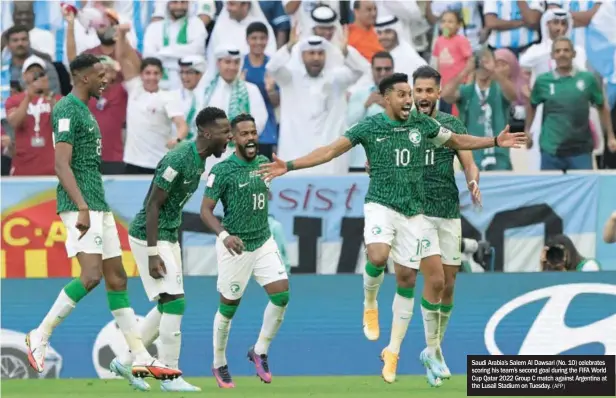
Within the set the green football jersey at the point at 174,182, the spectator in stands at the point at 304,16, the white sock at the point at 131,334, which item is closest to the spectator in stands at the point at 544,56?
the spectator in stands at the point at 304,16

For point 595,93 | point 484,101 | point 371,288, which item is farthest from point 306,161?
point 595,93

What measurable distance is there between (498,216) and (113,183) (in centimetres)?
461

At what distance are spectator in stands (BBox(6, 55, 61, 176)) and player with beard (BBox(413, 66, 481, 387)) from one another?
6.31 metres

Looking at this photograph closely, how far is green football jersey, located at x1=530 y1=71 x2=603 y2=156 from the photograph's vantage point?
17812 millimetres

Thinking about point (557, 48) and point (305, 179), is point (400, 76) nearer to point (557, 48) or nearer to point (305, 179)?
point (305, 179)

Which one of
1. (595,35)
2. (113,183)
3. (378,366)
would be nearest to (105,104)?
(113,183)

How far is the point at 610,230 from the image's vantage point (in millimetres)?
16266

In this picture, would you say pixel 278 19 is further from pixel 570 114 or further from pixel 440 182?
pixel 440 182

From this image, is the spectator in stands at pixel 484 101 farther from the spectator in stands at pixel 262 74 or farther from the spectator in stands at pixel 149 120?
the spectator in stands at pixel 149 120

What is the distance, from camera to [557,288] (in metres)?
15.7

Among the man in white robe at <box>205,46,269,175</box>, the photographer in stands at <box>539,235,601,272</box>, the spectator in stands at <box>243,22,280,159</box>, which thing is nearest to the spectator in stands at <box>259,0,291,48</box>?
the spectator in stands at <box>243,22,280,159</box>

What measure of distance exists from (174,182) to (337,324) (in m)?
3.67

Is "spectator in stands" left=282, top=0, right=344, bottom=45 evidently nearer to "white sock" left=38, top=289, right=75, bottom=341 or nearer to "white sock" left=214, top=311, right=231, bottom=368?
"white sock" left=214, top=311, right=231, bottom=368

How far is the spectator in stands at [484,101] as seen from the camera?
1798 centimetres
